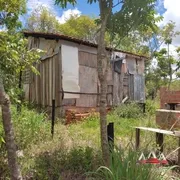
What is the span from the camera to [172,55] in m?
17.8

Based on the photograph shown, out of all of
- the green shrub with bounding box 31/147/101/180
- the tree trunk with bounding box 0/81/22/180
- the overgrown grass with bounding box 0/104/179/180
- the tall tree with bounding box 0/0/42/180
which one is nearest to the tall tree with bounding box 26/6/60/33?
the overgrown grass with bounding box 0/104/179/180

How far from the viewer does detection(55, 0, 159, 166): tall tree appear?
155 inches

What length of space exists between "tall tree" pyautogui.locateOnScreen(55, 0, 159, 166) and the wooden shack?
5.69m

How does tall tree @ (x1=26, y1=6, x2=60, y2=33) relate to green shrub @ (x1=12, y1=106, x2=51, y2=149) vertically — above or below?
above

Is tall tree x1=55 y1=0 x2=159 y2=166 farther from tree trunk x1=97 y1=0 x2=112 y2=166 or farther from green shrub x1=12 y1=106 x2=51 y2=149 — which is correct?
green shrub x1=12 y1=106 x2=51 y2=149

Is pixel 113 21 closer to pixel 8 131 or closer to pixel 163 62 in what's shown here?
pixel 8 131

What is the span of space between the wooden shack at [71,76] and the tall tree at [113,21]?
569cm

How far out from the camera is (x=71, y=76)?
10.3 meters

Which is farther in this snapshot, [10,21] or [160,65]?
[160,65]

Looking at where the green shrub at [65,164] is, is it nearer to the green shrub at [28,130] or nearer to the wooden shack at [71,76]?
the green shrub at [28,130]

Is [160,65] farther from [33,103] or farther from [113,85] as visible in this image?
[33,103]

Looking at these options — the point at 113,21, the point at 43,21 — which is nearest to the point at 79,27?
the point at 43,21

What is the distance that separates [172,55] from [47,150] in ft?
48.4

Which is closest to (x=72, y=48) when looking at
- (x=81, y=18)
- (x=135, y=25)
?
(x=135, y=25)
